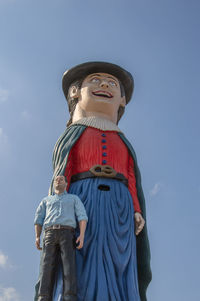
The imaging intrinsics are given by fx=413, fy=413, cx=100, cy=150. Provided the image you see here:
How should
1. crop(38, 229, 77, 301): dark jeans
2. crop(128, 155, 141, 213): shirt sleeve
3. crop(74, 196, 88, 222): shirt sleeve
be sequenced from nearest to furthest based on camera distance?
1. crop(38, 229, 77, 301): dark jeans
2. crop(74, 196, 88, 222): shirt sleeve
3. crop(128, 155, 141, 213): shirt sleeve

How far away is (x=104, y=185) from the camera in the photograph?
22.4 feet

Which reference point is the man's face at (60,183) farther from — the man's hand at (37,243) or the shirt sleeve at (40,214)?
the man's hand at (37,243)

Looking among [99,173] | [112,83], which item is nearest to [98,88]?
[112,83]

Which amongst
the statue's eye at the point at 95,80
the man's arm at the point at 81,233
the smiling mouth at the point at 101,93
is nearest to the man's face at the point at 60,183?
the man's arm at the point at 81,233

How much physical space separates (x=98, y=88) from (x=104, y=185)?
7.88ft

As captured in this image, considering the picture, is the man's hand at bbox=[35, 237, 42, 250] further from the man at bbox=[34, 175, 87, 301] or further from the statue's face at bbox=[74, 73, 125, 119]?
the statue's face at bbox=[74, 73, 125, 119]

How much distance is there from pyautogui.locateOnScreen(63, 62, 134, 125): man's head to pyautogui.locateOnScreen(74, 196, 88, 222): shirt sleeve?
2.49 meters

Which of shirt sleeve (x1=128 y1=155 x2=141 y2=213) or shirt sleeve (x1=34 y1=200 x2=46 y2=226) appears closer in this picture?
shirt sleeve (x1=34 y1=200 x2=46 y2=226)

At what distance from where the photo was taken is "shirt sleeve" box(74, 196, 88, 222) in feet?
19.6

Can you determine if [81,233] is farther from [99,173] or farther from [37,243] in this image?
[99,173]

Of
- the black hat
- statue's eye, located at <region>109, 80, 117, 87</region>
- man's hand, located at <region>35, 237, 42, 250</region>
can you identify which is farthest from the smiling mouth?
man's hand, located at <region>35, 237, 42, 250</region>

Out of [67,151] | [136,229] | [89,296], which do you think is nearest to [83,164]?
[67,151]

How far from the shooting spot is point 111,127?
7.88 meters

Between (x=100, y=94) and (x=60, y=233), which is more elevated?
(x=100, y=94)
